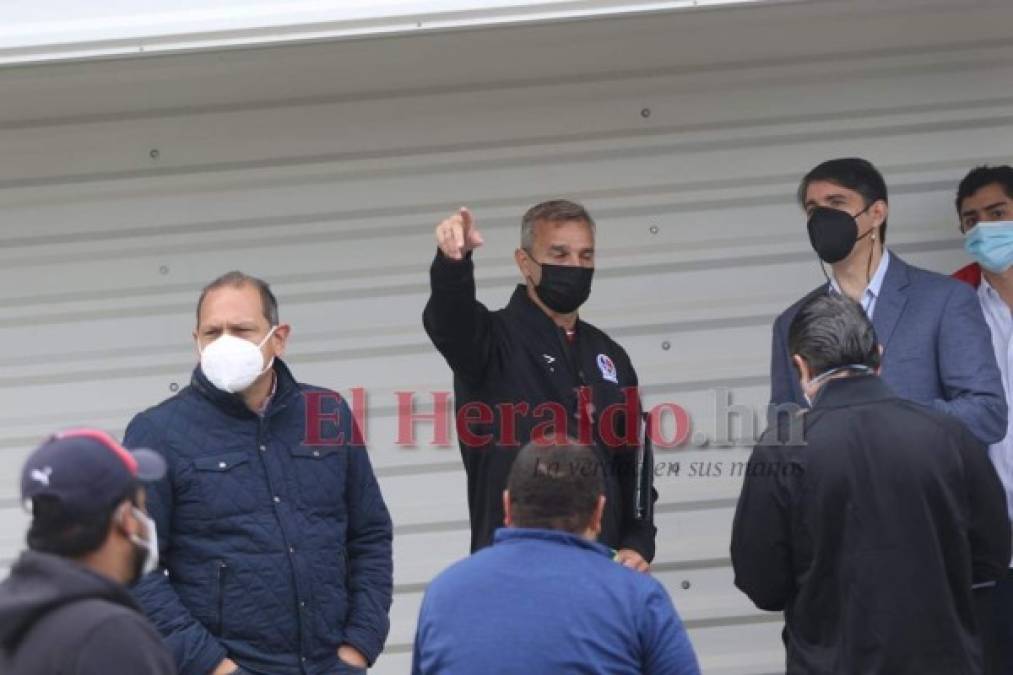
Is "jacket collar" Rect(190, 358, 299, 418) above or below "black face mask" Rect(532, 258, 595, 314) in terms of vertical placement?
below

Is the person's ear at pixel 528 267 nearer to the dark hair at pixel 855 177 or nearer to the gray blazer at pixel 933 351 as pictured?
the gray blazer at pixel 933 351

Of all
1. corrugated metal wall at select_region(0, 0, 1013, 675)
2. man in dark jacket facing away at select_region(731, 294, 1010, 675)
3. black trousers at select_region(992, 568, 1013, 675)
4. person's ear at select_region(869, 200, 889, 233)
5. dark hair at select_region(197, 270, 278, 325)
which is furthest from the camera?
corrugated metal wall at select_region(0, 0, 1013, 675)

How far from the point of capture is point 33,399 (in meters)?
6.06

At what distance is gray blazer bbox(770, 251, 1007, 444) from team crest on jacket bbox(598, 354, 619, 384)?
0.53 metres

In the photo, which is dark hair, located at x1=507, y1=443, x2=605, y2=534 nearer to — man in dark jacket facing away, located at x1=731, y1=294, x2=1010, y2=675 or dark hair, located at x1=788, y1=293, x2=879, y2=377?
man in dark jacket facing away, located at x1=731, y1=294, x2=1010, y2=675

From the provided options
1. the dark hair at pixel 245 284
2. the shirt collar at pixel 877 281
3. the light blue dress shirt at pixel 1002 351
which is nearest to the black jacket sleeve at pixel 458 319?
the dark hair at pixel 245 284

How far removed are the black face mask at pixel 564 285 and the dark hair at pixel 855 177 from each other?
2.93 ft

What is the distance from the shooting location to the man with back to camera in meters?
3.60

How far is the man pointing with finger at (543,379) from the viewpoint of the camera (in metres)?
5.04

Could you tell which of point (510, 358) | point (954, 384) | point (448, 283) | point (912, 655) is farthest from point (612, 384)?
point (912, 655)

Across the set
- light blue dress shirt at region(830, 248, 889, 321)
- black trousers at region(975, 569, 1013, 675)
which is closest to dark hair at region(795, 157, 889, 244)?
light blue dress shirt at region(830, 248, 889, 321)

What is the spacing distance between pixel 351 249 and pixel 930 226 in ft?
6.95

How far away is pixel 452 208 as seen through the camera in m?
6.05

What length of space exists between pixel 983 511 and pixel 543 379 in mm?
1401
